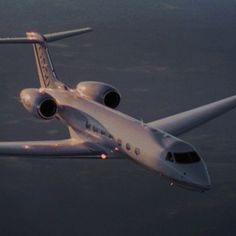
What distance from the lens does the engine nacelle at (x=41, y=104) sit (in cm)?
5788

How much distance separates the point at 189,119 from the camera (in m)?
59.8

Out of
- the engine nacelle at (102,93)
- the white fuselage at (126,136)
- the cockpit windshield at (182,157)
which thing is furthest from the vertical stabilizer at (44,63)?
the cockpit windshield at (182,157)

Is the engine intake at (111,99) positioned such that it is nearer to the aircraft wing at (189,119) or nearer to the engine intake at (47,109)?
the aircraft wing at (189,119)

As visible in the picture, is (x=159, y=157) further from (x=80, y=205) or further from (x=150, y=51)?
(x=150, y=51)

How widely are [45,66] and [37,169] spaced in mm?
12576

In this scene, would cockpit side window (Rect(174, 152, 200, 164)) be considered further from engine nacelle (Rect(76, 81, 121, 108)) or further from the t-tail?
the t-tail

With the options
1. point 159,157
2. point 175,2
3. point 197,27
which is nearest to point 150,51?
point 197,27

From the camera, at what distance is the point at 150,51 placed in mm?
109812

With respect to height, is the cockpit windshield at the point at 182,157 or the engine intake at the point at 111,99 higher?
the engine intake at the point at 111,99

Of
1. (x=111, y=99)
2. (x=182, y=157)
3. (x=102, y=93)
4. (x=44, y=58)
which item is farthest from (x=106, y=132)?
(x=44, y=58)

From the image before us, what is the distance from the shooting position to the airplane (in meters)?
48.0

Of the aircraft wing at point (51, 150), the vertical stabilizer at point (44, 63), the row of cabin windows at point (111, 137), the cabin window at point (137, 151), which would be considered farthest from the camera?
the vertical stabilizer at point (44, 63)

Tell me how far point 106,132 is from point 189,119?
952cm

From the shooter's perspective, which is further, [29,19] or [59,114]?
[29,19]
